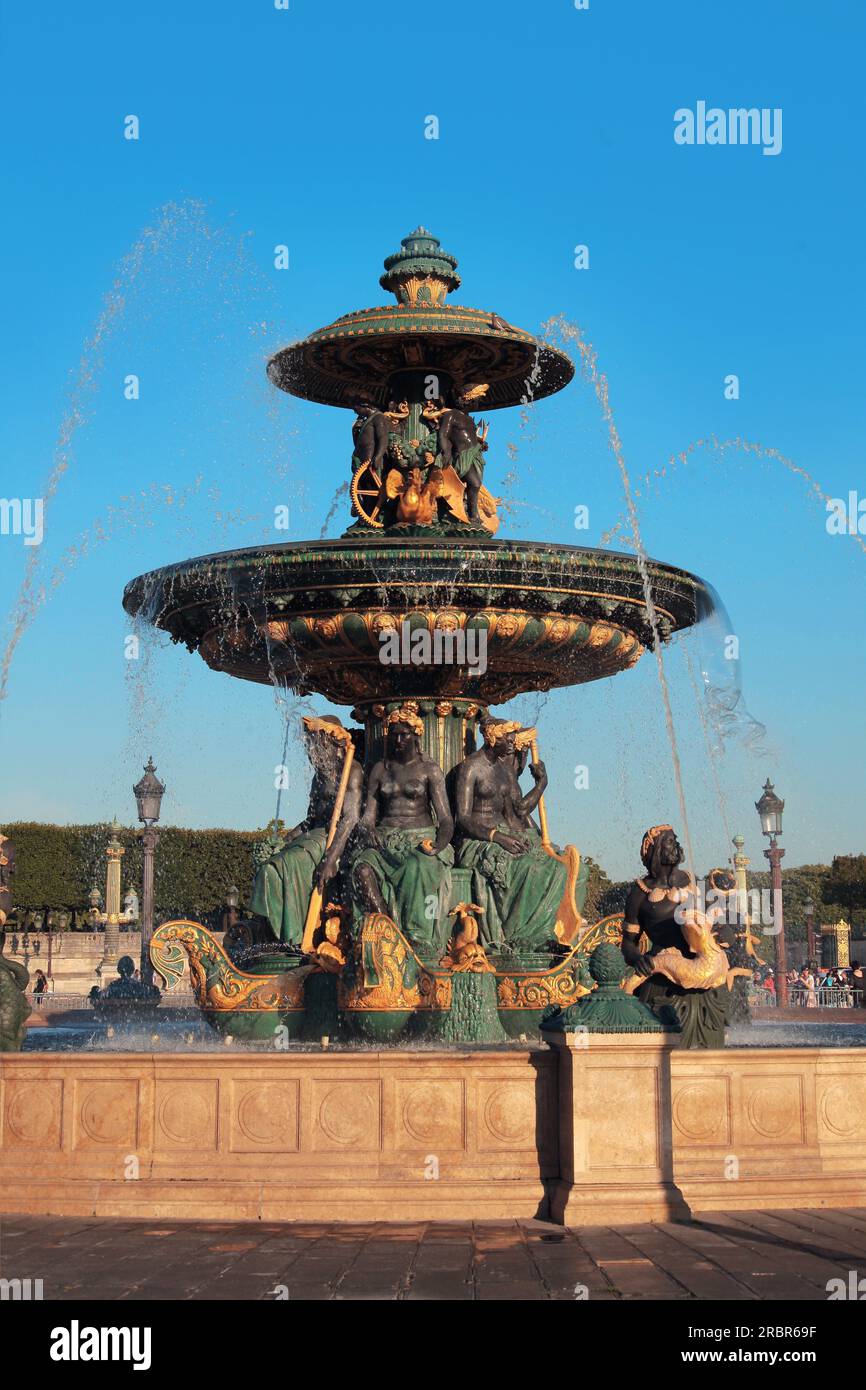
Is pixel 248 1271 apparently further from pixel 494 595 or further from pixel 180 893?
pixel 180 893

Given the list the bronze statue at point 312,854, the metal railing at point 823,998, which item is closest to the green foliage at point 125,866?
the metal railing at point 823,998

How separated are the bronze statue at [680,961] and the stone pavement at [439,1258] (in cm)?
182

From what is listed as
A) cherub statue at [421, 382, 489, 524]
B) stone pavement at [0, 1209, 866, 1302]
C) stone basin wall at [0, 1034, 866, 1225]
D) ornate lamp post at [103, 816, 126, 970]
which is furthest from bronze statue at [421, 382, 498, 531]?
ornate lamp post at [103, 816, 126, 970]

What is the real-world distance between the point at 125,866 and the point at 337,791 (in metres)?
54.0

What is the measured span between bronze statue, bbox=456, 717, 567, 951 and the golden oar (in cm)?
97

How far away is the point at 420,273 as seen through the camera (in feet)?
55.8

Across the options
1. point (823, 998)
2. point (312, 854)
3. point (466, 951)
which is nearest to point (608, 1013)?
point (466, 951)

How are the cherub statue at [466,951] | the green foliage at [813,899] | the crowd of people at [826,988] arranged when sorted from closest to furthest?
the cherub statue at [466,951] → the crowd of people at [826,988] → the green foliage at [813,899]

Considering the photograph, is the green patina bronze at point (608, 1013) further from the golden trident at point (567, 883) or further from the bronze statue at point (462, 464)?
the bronze statue at point (462, 464)

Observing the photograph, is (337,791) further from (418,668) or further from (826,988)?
(826,988)

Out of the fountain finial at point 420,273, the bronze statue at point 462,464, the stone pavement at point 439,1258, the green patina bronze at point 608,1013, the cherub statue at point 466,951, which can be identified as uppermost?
the fountain finial at point 420,273

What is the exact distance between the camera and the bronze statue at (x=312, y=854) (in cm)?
1462

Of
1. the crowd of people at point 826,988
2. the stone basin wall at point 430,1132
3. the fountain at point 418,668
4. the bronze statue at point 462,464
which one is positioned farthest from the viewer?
the crowd of people at point 826,988

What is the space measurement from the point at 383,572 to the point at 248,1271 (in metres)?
7.25
